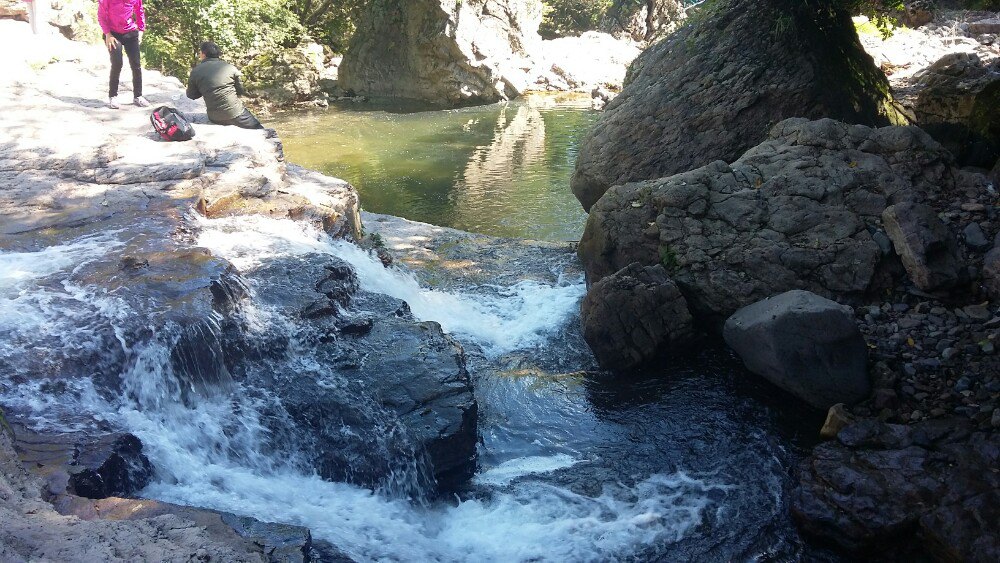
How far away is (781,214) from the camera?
652 centimetres

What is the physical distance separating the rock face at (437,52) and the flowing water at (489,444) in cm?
1525

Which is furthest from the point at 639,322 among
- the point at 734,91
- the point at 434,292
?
the point at 734,91

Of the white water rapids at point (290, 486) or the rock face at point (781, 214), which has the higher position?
the rock face at point (781, 214)

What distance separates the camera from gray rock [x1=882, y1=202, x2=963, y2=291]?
5.75 metres

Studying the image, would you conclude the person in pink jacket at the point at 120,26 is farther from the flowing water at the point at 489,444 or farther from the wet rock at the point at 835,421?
the wet rock at the point at 835,421

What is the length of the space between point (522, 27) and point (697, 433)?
1942 cm

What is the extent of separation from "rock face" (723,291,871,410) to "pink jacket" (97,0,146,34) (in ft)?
25.6

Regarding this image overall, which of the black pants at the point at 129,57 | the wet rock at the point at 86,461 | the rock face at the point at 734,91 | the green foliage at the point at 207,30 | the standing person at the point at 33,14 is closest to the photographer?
the wet rock at the point at 86,461

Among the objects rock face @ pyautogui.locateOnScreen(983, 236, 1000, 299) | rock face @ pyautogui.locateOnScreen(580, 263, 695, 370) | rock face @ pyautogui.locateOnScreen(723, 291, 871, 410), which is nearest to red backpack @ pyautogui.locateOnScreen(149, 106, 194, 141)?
rock face @ pyautogui.locateOnScreen(580, 263, 695, 370)

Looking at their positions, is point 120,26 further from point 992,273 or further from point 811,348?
point 992,273

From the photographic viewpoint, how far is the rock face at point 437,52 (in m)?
20.5

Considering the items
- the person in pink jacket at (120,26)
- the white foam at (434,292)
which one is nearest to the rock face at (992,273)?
the white foam at (434,292)

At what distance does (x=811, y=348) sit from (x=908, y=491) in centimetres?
129

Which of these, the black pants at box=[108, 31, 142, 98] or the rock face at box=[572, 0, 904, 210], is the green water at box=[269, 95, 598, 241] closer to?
the rock face at box=[572, 0, 904, 210]
